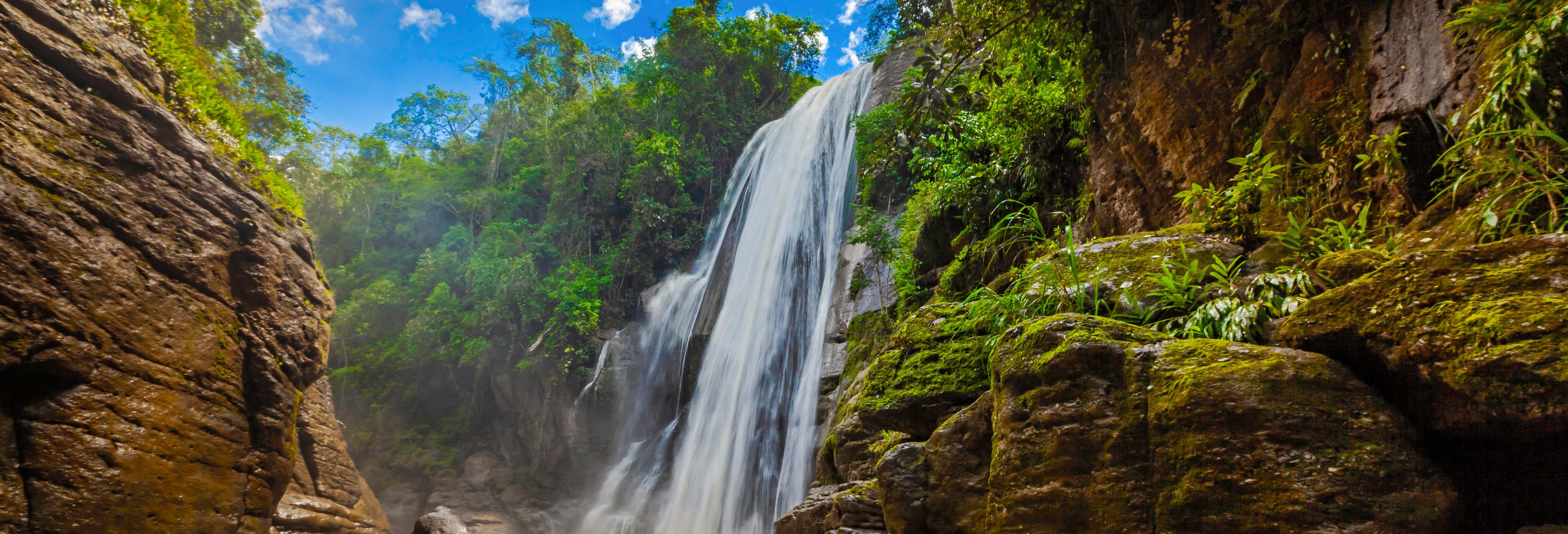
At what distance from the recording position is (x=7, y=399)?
4559 millimetres

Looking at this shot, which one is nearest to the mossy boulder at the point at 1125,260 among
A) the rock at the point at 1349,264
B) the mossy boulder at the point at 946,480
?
the rock at the point at 1349,264

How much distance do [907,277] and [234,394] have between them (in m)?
7.37

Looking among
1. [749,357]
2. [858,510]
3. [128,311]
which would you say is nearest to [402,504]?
[749,357]

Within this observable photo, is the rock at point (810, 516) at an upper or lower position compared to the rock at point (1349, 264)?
lower

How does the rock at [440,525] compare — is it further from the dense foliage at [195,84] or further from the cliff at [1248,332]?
the cliff at [1248,332]

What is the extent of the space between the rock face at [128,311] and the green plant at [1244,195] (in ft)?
26.2

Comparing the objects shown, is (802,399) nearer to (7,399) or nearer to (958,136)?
(958,136)

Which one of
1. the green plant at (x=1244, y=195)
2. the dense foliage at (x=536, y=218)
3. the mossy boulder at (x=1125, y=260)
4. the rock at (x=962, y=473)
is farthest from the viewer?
the dense foliage at (x=536, y=218)

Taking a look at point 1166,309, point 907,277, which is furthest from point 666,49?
point 1166,309

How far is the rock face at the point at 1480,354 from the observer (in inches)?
55.6

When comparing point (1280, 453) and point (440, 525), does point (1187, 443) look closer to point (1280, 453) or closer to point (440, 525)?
point (1280, 453)

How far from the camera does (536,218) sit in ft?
74.3

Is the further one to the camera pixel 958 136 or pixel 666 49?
pixel 666 49

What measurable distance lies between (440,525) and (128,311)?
470 cm
